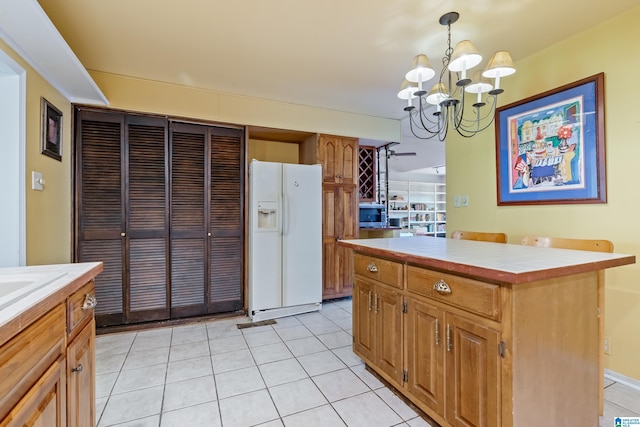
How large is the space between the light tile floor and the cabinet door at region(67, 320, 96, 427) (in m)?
0.50

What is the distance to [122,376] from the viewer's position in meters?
2.15

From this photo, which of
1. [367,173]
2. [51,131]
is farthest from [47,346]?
[367,173]

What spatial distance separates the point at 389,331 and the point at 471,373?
0.58 meters

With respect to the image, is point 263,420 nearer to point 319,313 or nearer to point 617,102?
point 319,313

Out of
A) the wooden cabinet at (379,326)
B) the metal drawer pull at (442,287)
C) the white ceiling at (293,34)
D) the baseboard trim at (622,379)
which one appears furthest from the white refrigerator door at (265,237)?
the baseboard trim at (622,379)

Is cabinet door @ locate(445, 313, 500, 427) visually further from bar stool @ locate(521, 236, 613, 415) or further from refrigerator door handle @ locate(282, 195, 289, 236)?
refrigerator door handle @ locate(282, 195, 289, 236)

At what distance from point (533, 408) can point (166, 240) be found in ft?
10.2

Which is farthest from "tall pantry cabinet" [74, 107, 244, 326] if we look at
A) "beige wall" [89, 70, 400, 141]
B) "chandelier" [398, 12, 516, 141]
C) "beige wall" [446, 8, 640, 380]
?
"beige wall" [446, 8, 640, 380]

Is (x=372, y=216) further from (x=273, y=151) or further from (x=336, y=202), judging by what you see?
(x=273, y=151)

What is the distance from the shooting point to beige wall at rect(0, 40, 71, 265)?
2.04 m

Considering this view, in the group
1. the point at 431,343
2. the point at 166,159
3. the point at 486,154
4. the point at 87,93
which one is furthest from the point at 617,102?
the point at 87,93

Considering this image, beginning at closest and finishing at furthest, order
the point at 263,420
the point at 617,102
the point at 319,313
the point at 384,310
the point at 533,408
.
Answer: the point at 533,408, the point at 263,420, the point at 384,310, the point at 617,102, the point at 319,313

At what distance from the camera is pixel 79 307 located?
3.93ft

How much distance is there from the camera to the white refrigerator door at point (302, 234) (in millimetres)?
3438
